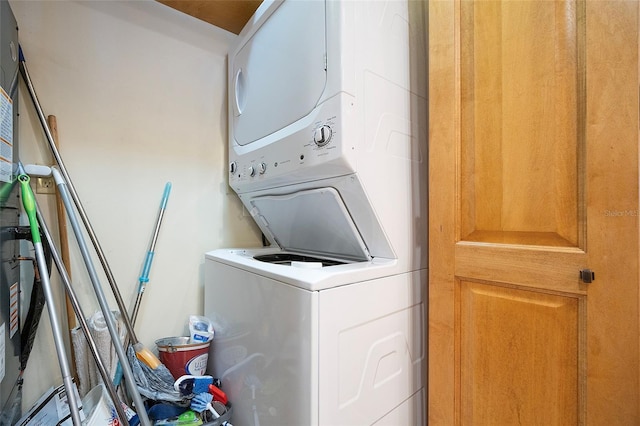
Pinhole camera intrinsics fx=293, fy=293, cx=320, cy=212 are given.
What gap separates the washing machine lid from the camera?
4.16 feet

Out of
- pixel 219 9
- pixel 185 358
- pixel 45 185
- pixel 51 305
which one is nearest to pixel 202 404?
pixel 185 358

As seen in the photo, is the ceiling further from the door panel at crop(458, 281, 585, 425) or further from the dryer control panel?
the door panel at crop(458, 281, 585, 425)

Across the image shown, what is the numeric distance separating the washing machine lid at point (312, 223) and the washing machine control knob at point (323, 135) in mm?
201

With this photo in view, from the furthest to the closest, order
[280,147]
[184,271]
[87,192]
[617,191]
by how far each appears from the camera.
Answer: [184,271] → [87,192] → [280,147] → [617,191]

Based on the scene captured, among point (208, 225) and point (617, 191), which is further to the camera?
point (208, 225)

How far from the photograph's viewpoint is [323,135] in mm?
1071

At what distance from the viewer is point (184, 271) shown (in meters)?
1.78

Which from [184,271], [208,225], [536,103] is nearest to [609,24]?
[536,103]

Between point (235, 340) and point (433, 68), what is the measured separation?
4.65 ft

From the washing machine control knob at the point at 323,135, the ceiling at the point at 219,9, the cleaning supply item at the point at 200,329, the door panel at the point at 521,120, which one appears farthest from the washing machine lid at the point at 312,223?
the ceiling at the point at 219,9

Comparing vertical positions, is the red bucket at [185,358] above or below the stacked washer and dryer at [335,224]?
below

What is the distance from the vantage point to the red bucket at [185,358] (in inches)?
57.9

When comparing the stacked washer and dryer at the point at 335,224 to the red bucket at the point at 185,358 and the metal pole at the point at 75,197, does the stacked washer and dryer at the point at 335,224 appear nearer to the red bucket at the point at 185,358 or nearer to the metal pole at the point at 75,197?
the red bucket at the point at 185,358

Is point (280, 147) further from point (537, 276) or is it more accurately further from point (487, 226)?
point (537, 276)
